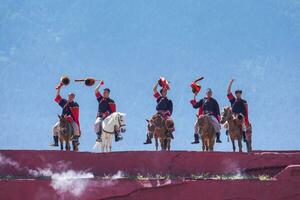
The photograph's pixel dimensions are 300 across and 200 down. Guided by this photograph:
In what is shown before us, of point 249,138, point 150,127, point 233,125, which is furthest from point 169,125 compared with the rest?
point 249,138

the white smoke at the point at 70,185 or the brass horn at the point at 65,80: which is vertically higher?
the brass horn at the point at 65,80

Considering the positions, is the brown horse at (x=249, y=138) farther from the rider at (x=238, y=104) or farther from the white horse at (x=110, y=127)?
the white horse at (x=110, y=127)

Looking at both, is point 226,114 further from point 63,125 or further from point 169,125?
point 63,125

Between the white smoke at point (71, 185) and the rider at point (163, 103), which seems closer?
the white smoke at point (71, 185)

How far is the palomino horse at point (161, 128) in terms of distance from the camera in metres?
17.8

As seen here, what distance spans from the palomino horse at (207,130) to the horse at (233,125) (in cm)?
63

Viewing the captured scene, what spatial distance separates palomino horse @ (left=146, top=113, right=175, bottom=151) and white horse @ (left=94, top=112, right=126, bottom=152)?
A: 0.75 m

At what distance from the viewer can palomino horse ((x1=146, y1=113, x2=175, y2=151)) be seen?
17.8 meters

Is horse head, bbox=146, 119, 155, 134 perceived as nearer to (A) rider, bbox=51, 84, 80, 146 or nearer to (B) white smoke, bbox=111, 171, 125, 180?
(A) rider, bbox=51, 84, 80, 146

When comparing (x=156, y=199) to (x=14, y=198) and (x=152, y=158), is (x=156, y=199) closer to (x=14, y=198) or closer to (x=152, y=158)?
(x=152, y=158)

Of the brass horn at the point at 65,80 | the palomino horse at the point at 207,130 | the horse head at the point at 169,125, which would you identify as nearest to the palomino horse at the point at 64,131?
the brass horn at the point at 65,80

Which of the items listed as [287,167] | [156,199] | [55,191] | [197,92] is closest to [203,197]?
[156,199]

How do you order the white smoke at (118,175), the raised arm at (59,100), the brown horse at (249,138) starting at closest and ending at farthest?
1. the white smoke at (118,175)
2. the raised arm at (59,100)
3. the brown horse at (249,138)

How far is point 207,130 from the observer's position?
1773 cm
